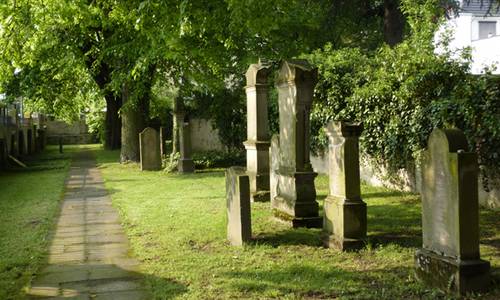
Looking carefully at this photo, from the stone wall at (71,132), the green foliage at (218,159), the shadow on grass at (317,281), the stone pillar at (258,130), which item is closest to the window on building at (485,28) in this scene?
the green foliage at (218,159)

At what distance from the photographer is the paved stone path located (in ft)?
18.1

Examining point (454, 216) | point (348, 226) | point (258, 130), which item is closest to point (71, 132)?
point (258, 130)

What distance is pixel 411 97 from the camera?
35.1 ft

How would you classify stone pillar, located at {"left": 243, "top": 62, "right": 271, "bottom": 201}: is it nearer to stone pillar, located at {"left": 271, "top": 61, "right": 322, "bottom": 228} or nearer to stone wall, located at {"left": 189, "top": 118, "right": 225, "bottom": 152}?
stone pillar, located at {"left": 271, "top": 61, "right": 322, "bottom": 228}

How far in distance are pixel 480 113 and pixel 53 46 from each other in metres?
15.2

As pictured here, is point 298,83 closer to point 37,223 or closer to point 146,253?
point 146,253

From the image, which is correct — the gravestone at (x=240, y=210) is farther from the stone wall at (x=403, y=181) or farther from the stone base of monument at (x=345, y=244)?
the stone wall at (x=403, y=181)

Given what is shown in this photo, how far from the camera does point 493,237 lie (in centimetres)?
712

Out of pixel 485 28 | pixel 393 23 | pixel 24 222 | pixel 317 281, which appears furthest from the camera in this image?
pixel 485 28

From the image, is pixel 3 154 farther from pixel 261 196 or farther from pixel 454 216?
pixel 454 216

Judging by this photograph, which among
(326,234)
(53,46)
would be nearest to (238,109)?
(53,46)

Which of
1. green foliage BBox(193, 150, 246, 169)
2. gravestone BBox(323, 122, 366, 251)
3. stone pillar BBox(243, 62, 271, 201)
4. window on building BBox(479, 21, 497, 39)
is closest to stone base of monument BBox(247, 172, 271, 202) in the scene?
stone pillar BBox(243, 62, 271, 201)

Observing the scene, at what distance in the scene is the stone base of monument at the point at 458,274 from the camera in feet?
16.0

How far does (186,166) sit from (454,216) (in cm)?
1282
